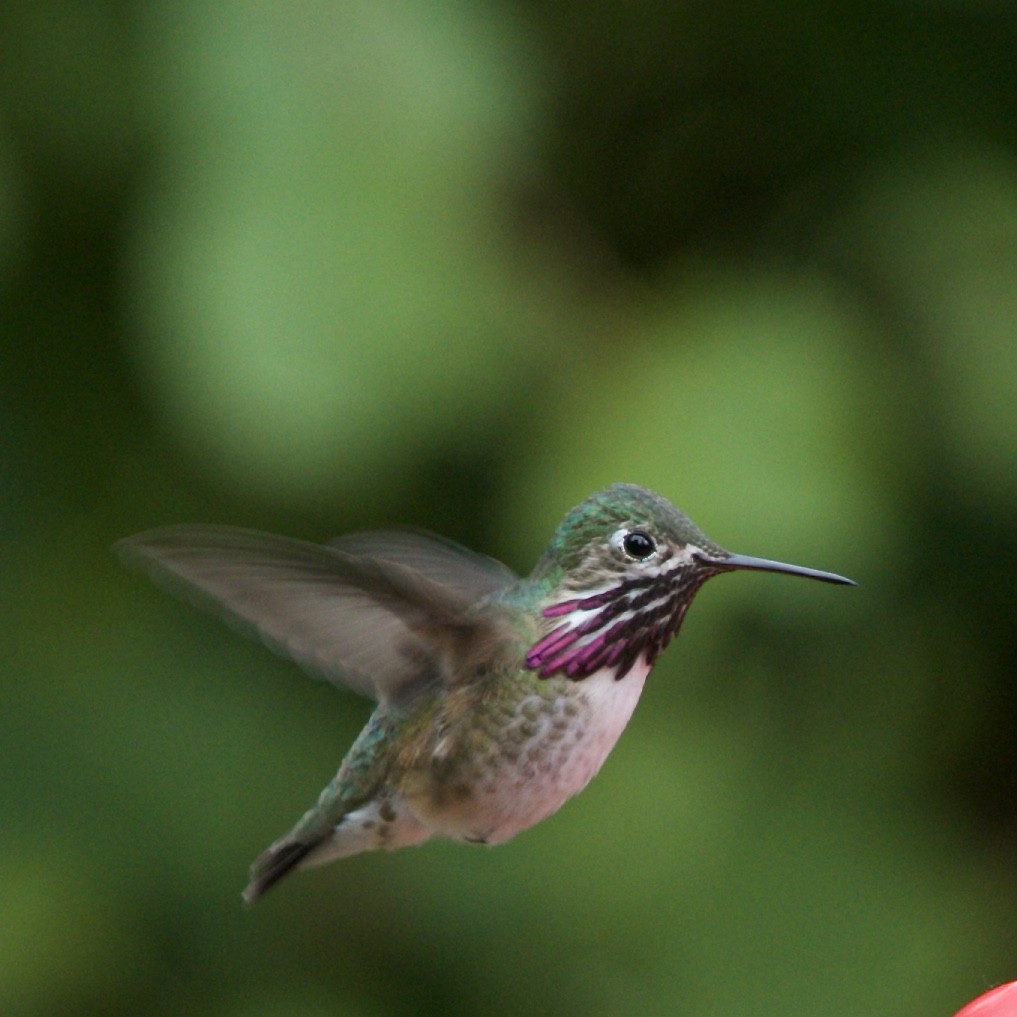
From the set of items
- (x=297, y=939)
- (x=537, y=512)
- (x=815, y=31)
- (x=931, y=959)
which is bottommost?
(x=297, y=939)

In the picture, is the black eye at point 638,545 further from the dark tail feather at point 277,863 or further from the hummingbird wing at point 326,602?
the dark tail feather at point 277,863

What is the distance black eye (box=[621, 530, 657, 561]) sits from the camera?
132 cm

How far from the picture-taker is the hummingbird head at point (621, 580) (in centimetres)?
131

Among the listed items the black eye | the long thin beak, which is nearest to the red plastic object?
the long thin beak

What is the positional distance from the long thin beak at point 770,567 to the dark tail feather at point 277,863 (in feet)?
1.70

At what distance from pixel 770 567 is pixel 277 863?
0.62 m

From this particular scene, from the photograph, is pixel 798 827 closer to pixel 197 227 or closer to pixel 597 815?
pixel 597 815

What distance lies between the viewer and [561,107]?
2.53 meters

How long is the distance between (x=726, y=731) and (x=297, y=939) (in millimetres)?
840

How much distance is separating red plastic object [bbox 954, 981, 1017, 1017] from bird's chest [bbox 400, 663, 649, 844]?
36 centimetres

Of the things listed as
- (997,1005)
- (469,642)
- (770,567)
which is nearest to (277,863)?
(469,642)

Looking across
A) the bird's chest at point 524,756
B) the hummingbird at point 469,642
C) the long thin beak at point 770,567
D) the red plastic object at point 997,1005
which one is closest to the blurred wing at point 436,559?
the hummingbird at point 469,642

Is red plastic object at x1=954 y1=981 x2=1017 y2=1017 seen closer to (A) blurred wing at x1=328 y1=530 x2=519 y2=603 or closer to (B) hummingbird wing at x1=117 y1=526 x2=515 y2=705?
(B) hummingbird wing at x1=117 y1=526 x2=515 y2=705

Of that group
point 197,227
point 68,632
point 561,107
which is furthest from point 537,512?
point 68,632
